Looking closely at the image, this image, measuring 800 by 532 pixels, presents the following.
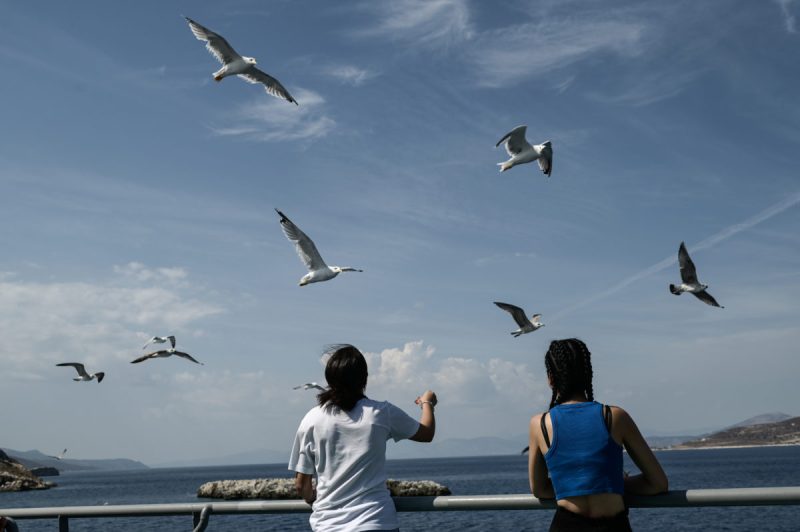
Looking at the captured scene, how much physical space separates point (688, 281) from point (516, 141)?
Result: 19.3 feet

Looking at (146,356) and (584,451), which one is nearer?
(584,451)

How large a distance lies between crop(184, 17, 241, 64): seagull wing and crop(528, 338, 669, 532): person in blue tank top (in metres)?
20.3

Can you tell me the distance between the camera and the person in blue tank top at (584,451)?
3619 mm

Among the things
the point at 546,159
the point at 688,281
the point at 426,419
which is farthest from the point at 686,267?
the point at 426,419

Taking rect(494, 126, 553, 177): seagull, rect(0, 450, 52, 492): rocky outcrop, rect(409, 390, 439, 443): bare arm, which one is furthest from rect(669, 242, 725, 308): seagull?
rect(0, 450, 52, 492): rocky outcrop

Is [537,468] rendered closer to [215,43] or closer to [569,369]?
[569,369]

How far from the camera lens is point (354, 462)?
4.14 meters

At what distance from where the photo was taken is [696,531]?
41.6 meters

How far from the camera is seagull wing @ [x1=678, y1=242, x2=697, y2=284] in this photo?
2122cm

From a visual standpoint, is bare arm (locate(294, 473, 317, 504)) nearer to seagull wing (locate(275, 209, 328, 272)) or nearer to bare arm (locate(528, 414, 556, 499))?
bare arm (locate(528, 414, 556, 499))

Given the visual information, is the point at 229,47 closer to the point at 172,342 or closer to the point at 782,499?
the point at 172,342

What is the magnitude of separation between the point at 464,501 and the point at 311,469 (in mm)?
813

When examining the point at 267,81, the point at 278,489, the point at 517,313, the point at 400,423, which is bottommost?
the point at 278,489

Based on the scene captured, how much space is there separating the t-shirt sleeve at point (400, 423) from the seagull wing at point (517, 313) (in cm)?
1941
